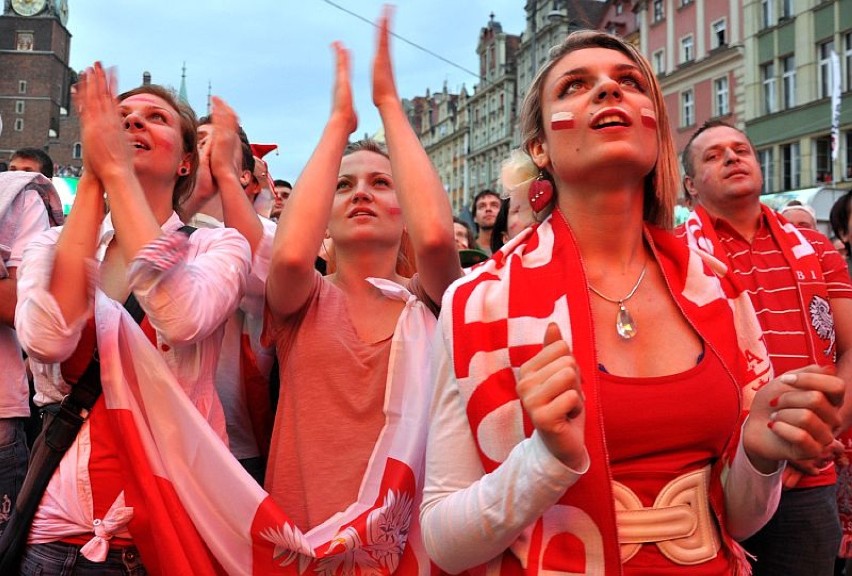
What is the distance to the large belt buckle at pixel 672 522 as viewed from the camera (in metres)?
1.44

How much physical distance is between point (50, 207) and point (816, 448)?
2.68m

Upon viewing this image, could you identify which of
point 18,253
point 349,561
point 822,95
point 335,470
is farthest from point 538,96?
point 822,95

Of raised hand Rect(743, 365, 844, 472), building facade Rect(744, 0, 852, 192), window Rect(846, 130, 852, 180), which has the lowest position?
raised hand Rect(743, 365, 844, 472)

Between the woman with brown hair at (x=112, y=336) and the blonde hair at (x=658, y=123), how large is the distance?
908 mm

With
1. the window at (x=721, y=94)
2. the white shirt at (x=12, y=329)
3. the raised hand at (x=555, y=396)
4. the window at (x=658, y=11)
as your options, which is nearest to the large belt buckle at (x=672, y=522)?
the raised hand at (x=555, y=396)

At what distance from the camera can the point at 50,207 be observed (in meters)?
2.89

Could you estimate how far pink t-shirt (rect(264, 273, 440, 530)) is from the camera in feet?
6.38

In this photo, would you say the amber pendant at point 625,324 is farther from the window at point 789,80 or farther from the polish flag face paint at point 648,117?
the window at point 789,80

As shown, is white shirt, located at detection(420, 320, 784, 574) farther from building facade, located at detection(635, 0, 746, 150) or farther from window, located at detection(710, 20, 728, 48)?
window, located at detection(710, 20, 728, 48)

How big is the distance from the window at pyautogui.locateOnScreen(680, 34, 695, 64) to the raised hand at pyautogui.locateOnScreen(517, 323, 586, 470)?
31.9 m

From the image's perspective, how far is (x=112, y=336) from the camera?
196 centimetres

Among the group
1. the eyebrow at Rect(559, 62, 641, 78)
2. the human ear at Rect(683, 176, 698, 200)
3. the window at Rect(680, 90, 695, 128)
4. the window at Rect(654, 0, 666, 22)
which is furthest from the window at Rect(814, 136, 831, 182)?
the eyebrow at Rect(559, 62, 641, 78)

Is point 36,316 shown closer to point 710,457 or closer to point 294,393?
point 294,393

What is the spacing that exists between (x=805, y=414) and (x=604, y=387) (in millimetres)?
356
